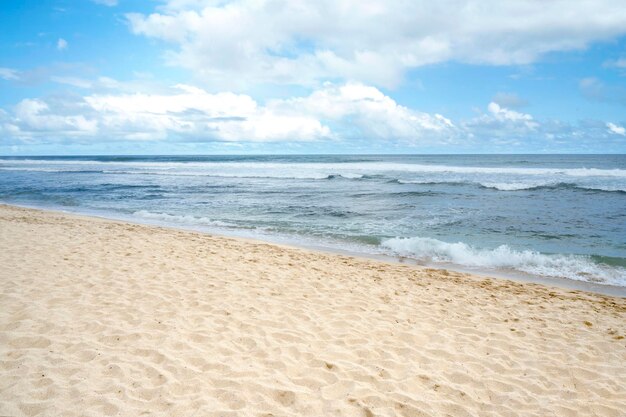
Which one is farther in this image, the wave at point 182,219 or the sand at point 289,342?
the wave at point 182,219

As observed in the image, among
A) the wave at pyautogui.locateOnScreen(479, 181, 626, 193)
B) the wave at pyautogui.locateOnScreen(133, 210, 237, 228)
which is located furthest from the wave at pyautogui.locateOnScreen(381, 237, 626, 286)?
the wave at pyautogui.locateOnScreen(479, 181, 626, 193)

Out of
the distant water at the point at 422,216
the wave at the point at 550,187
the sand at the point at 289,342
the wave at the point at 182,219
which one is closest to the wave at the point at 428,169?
the distant water at the point at 422,216

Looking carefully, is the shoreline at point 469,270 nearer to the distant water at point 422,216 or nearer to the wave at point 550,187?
the distant water at point 422,216

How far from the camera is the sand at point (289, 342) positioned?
3629mm

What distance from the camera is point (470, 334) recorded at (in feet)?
17.7

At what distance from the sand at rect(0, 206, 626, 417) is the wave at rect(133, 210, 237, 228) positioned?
6962 mm

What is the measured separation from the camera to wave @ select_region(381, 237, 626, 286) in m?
9.01

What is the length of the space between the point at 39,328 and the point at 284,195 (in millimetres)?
19845

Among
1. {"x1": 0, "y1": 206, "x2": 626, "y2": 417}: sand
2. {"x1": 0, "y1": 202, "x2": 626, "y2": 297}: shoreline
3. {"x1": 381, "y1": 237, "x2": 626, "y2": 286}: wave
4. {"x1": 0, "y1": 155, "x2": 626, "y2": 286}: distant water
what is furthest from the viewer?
{"x1": 0, "y1": 155, "x2": 626, "y2": 286}: distant water

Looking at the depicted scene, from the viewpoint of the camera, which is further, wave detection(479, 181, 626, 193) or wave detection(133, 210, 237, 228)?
wave detection(479, 181, 626, 193)

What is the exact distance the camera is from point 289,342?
15.7ft

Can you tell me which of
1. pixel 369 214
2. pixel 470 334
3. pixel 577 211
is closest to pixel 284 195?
pixel 369 214

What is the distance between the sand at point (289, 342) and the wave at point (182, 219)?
22.8 feet

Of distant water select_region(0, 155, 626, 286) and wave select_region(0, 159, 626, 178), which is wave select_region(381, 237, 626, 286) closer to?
distant water select_region(0, 155, 626, 286)
